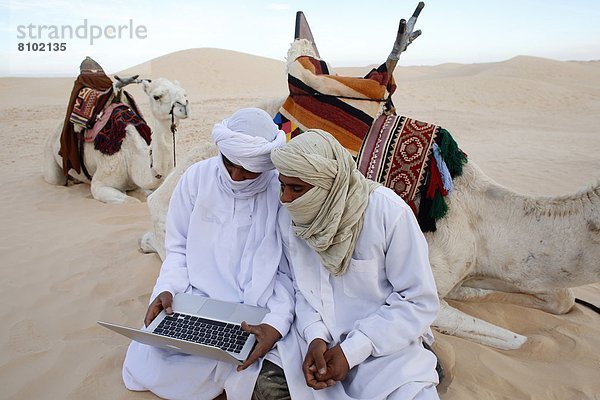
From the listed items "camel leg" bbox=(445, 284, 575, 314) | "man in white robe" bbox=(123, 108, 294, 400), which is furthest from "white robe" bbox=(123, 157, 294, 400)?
"camel leg" bbox=(445, 284, 575, 314)

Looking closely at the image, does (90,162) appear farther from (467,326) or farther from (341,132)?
(467,326)

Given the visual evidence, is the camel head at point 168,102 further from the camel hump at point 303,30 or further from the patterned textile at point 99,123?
the camel hump at point 303,30

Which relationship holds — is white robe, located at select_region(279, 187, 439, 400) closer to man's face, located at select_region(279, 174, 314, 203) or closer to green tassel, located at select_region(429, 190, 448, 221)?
man's face, located at select_region(279, 174, 314, 203)

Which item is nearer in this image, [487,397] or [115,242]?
[487,397]

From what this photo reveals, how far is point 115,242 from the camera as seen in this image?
4.82 metres

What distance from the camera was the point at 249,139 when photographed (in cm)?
233

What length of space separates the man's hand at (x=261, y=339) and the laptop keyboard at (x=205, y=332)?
0.07 meters

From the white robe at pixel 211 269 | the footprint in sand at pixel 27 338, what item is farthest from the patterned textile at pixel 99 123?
the white robe at pixel 211 269

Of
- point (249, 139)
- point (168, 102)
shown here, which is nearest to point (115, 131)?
point (168, 102)

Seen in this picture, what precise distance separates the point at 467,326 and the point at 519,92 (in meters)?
24.6

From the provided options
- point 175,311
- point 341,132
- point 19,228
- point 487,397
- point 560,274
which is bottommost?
point 19,228

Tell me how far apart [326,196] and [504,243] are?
1.52 metres

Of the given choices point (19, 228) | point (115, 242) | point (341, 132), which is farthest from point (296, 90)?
point (19, 228)

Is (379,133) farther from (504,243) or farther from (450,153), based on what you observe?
(504,243)
